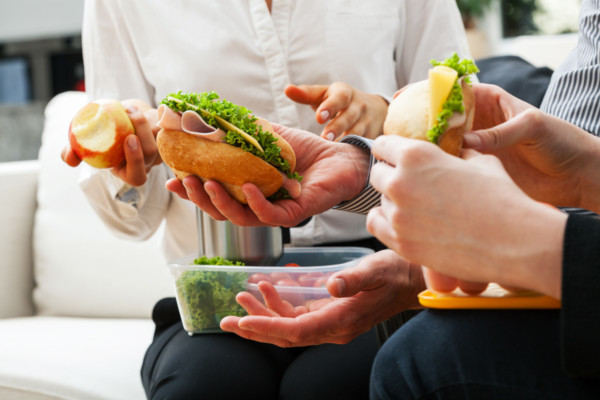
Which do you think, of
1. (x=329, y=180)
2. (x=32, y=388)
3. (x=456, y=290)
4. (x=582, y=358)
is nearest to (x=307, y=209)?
(x=329, y=180)

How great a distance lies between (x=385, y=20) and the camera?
5.10 ft

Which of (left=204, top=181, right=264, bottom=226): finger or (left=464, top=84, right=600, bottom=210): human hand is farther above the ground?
(left=464, top=84, right=600, bottom=210): human hand

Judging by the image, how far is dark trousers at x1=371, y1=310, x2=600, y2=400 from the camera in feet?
2.33

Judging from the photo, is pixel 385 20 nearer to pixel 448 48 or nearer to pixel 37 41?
pixel 448 48

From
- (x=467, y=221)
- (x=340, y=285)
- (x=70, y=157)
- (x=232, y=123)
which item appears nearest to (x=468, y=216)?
(x=467, y=221)

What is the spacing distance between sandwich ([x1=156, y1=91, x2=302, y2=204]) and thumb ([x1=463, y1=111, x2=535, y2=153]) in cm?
33

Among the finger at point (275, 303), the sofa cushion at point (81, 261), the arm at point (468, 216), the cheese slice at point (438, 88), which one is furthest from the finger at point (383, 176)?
the sofa cushion at point (81, 261)

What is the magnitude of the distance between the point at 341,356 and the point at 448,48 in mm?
775

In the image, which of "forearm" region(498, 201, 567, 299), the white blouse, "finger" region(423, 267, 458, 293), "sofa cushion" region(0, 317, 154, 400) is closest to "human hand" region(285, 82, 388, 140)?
the white blouse

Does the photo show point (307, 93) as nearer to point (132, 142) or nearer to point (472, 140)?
point (132, 142)

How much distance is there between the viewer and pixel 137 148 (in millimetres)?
1230

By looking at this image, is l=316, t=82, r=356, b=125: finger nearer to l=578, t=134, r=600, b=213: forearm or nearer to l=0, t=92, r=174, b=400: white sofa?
l=578, t=134, r=600, b=213: forearm

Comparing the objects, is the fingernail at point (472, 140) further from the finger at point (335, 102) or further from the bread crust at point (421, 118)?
the finger at point (335, 102)

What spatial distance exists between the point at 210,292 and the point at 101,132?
14.0 inches
